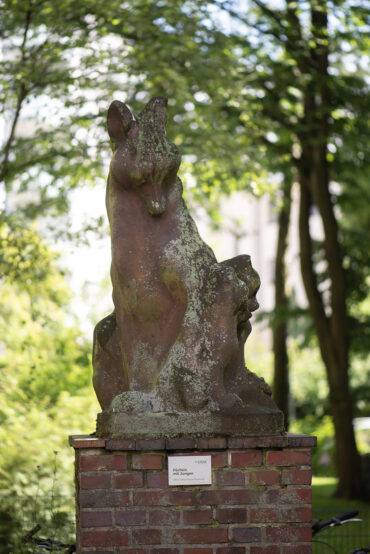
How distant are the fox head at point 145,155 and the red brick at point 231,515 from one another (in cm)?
164

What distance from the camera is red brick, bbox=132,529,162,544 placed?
443 cm

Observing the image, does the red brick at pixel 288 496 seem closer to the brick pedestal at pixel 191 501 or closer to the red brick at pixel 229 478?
the brick pedestal at pixel 191 501

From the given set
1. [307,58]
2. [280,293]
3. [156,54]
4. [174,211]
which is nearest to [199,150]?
[156,54]

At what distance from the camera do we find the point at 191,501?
4.48 metres

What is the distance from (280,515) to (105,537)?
90 cm

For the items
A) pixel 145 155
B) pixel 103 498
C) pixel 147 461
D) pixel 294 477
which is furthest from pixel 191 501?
pixel 145 155

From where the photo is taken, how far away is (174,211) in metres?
4.97

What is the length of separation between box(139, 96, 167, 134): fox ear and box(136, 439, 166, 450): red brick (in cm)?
175

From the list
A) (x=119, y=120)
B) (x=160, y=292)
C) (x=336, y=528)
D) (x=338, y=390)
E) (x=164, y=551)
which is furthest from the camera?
(x=338, y=390)

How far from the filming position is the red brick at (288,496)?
4.52 metres

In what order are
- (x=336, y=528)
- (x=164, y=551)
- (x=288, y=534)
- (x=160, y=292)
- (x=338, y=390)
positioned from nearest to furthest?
(x=164, y=551) → (x=288, y=534) → (x=160, y=292) → (x=336, y=528) → (x=338, y=390)

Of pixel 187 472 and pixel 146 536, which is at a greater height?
pixel 187 472

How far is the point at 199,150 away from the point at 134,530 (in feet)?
26.0

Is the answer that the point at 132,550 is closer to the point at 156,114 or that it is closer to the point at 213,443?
the point at 213,443
